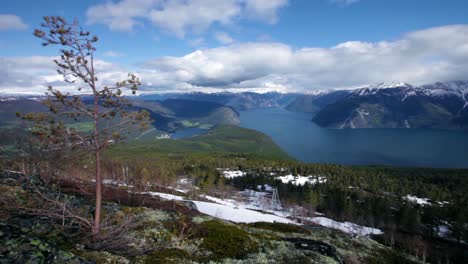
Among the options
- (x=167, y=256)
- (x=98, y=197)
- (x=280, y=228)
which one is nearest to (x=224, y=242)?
(x=167, y=256)

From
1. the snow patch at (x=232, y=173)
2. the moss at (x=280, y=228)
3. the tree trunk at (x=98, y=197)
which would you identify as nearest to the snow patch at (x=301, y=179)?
the snow patch at (x=232, y=173)

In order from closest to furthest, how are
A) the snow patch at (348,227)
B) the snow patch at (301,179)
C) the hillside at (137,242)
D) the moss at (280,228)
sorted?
the hillside at (137,242) < the moss at (280,228) < the snow patch at (348,227) < the snow patch at (301,179)

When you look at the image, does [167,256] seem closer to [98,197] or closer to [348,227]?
[98,197]

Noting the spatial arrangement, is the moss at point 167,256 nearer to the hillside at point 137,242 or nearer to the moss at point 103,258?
the hillside at point 137,242

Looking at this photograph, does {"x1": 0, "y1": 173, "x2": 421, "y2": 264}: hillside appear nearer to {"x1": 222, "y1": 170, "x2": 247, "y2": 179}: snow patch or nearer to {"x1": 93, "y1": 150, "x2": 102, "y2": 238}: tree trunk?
{"x1": 93, "y1": 150, "x2": 102, "y2": 238}: tree trunk

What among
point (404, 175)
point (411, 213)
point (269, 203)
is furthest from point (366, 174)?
point (269, 203)

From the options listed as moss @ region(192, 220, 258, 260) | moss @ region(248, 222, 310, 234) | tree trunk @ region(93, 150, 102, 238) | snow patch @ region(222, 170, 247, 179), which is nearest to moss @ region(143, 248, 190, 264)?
moss @ region(192, 220, 258, 260)

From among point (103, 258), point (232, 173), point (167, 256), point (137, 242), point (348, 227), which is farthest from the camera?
point (232, 173)
